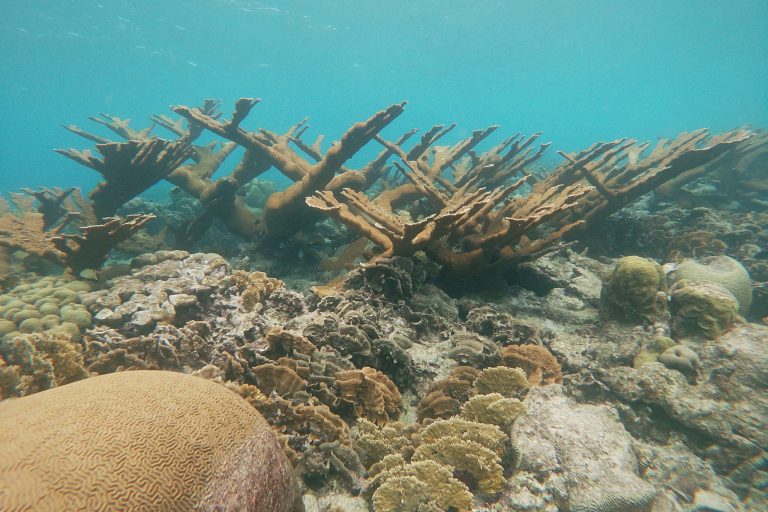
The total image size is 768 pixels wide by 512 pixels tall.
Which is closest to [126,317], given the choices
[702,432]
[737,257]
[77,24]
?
[702,432]

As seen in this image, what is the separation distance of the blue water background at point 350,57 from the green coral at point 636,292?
49.3 meters

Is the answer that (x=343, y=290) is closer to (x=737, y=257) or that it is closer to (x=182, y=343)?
(x=182, y=343)

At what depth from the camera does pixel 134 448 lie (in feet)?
4.89

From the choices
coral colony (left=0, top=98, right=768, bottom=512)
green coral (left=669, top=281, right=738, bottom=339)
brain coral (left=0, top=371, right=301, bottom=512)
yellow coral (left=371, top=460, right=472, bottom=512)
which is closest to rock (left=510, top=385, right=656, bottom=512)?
coral colony (left=0, top=98, right=768, bottom=512)

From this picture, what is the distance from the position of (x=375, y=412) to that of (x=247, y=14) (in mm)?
58231

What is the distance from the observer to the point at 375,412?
2678 mm

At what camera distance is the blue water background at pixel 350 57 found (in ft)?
143

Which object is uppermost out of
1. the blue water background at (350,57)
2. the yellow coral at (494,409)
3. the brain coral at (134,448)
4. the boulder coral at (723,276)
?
the blue water background at (350,57)

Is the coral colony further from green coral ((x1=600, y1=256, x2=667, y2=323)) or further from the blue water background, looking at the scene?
the blue water background

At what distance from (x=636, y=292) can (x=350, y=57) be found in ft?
284

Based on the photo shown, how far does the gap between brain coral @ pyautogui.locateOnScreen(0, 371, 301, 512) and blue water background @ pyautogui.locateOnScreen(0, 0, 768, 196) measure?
48.1 m

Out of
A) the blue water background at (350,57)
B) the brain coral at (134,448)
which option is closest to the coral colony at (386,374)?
the brain coral at (134,448)

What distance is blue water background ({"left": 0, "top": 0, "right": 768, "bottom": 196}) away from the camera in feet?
143

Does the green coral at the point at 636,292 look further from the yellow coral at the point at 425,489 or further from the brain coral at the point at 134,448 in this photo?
the brain coral at the point at 134,448
